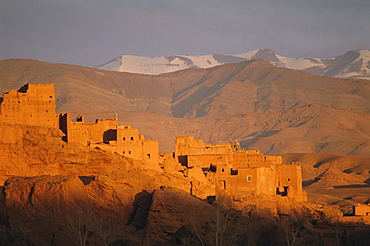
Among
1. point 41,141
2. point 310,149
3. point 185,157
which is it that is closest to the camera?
point 41,141

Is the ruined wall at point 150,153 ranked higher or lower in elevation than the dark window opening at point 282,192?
higher

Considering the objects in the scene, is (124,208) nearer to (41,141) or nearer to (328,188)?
(41,141)

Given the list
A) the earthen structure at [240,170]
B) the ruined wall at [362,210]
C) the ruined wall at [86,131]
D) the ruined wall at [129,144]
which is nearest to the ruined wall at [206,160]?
the earthen structure at [240,170]

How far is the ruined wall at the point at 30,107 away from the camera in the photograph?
69438mm

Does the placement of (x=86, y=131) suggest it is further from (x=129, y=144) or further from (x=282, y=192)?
(x=282, y=192)

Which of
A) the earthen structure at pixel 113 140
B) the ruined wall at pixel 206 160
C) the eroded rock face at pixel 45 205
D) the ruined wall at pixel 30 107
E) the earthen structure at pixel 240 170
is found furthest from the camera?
the ruined wall at pixel 206 160

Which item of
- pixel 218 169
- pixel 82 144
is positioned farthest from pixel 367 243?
pixel 82 144

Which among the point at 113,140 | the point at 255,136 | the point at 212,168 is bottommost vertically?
the point at 212,168

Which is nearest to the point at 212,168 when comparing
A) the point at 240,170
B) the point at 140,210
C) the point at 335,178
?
the point at 240,170

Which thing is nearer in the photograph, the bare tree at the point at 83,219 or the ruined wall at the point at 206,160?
the bare tree at the point at 83,219

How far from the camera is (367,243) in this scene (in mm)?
70188

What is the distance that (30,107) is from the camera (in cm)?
7019

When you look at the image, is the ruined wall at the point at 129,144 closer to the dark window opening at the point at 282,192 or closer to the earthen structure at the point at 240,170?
the earthen structure at the point at 240,170

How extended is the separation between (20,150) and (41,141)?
1.87m
